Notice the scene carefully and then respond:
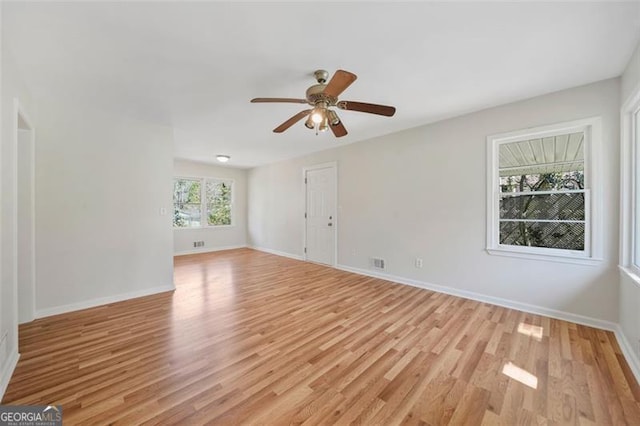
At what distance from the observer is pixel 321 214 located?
550cm

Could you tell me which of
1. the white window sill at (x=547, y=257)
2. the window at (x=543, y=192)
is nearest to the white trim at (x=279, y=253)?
the white window sill at (x=547, y=257)

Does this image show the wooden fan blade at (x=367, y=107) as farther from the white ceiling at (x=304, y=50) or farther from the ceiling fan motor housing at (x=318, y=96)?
the white ceiling at (x=304, y=50)

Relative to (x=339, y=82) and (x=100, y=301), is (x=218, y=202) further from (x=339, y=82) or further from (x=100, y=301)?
(x=339, y=82)

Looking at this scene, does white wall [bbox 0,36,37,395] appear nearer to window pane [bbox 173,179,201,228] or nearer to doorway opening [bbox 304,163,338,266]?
doorway opening [bbox 304,163,338,266]

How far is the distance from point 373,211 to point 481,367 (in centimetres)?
284

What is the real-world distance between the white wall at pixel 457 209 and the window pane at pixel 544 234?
21 cm

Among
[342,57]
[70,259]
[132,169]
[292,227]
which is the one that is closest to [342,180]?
[292,227]

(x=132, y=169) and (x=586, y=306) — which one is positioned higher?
(x=132, y=169)

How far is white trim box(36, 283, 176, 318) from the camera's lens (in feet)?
9.46

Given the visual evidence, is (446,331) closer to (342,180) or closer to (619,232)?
(619,232)

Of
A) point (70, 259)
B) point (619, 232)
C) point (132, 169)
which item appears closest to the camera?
point (619, 232)

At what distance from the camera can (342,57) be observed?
2.08 metres

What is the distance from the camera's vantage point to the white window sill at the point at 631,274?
1.99 meters

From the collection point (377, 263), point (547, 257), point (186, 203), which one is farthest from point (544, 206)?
point (186, 203)
